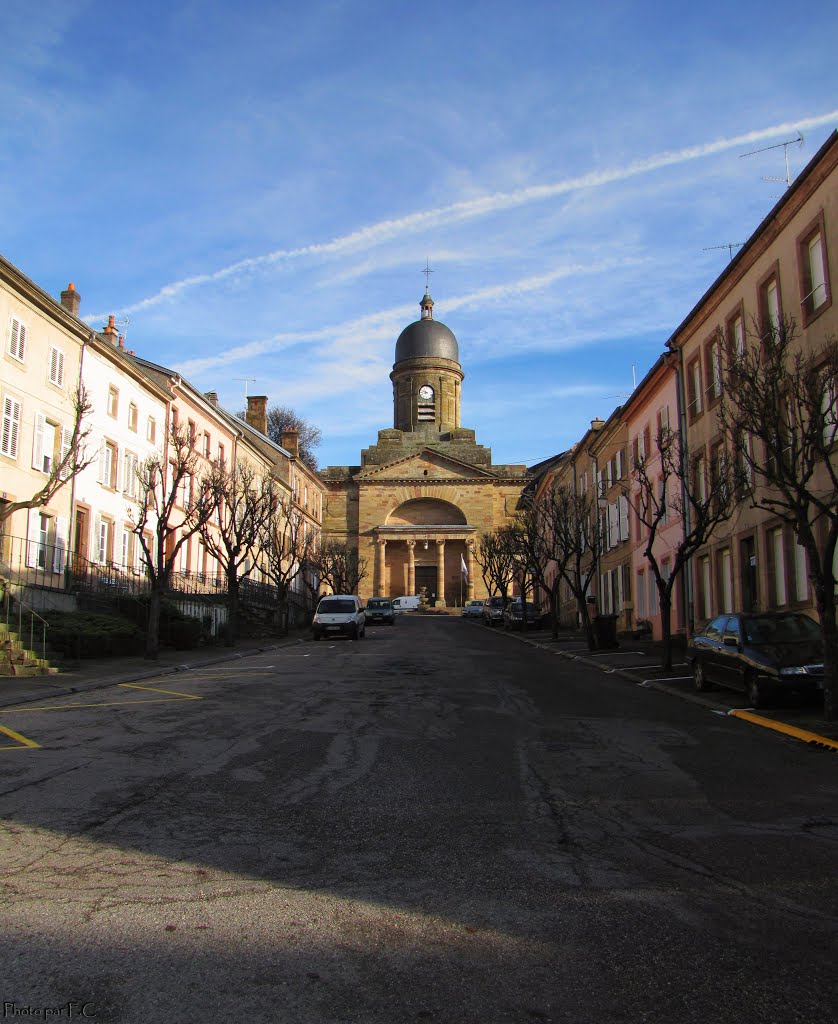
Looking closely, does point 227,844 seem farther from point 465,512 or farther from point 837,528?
point 465,512

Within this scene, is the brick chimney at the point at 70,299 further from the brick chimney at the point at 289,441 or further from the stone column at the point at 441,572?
the stone column at the point at 441,572

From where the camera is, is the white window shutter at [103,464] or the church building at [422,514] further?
the church building at [422,514]

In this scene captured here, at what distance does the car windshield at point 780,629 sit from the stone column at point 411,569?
2852 inches

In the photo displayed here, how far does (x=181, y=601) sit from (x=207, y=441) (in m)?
12.7

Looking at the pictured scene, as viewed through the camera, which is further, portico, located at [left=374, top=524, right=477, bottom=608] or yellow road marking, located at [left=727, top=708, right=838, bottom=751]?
portico, located at [left=374, top=524, right=477, bottom=608]

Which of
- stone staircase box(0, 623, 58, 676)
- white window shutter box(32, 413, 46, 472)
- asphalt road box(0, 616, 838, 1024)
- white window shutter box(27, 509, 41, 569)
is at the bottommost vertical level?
asphalt road box(0, 616, 838, 1024)

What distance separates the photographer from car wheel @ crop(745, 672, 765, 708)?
1348 cm

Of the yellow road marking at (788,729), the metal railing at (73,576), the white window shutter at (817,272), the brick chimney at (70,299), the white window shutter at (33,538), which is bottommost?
the yellow road marking at (788,729)

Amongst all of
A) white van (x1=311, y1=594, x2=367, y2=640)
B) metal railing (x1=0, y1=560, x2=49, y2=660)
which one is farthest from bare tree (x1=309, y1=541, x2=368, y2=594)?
metal railing (x1=0, y1=560, x2=49, y2=660)

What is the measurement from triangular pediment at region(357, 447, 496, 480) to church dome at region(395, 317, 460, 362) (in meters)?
13.1

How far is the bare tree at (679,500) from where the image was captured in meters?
19.6

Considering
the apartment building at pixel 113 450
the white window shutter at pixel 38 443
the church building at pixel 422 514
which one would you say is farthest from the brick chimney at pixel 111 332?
the church building at pixel 422 514

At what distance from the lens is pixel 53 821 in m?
6.38

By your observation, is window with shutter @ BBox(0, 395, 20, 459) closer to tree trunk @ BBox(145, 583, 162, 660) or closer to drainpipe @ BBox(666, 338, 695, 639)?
tree trunk @ BBox(145, 583, 162, 660)
